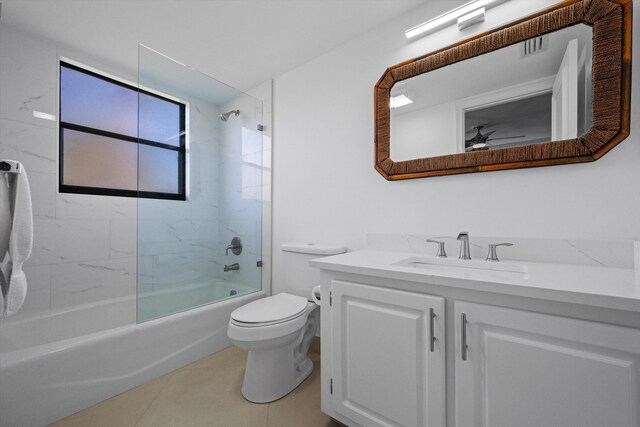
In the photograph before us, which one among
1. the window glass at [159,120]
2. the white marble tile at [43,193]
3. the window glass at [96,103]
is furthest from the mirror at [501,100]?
the white marble tile at [43,193]

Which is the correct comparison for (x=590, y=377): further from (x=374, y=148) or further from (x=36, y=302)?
(x=36, y=302)

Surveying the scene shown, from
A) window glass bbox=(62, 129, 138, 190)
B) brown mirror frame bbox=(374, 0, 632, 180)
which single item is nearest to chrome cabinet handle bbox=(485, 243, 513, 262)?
brown mirror frame bbox=(374, 0, 632, 180)

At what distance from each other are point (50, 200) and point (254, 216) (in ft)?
4.73

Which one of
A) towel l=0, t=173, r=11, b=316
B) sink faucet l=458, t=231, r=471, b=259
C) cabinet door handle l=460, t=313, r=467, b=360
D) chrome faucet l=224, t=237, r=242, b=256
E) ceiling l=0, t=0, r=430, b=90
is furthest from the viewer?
chrome faucet l=224, t=237, r=242, b=256

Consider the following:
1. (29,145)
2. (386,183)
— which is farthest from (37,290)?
(386,183)

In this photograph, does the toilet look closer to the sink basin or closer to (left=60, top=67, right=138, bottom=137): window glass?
the sink basin

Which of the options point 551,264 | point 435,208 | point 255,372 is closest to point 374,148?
point 435,208

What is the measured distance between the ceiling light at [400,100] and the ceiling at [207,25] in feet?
1.73

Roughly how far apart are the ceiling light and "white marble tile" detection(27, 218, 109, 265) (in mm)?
2383

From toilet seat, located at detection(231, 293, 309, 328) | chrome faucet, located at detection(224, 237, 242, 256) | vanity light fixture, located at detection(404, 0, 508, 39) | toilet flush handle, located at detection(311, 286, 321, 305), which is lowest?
toilet seat, located at detection(231, 293, 309, 328)

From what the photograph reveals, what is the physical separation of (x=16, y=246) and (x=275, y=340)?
1188 millimetres

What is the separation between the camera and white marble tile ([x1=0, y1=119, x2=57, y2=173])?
5.73 ft

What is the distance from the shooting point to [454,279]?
3.04 ft

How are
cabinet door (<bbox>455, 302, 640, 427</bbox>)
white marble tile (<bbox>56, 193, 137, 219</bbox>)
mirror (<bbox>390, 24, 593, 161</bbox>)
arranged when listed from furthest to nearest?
white marble tile (<bbox>56, 193, 137, 219</bbox>), mirror (<bbox>390, 24, 593, 161</bbox>), cabinet door (<bbox>455, 302, 640, 427</bbox>)
